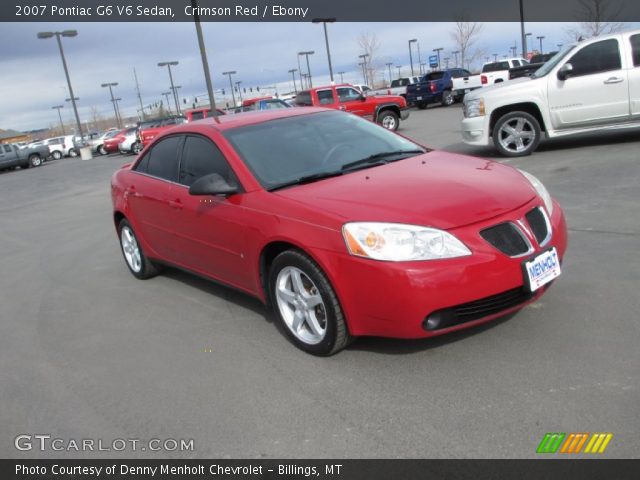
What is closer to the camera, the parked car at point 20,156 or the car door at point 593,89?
the car door at point 593,89

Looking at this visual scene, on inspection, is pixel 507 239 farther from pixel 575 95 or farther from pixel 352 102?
pixel 352 102

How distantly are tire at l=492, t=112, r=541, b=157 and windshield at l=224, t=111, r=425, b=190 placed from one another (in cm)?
581

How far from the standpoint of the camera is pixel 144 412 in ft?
10.8

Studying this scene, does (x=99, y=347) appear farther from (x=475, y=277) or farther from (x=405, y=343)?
(x=475, y=277)

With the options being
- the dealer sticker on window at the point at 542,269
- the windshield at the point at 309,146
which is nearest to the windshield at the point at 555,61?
the windshield at the point at 309,146

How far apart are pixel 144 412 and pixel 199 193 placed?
149cm

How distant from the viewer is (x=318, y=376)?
3438 mm

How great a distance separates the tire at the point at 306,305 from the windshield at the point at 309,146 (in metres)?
0.62

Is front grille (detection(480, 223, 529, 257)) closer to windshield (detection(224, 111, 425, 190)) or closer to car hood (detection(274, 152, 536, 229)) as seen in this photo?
car hood (detection(274, 152, 536, 229))

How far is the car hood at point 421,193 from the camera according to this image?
3305 mm

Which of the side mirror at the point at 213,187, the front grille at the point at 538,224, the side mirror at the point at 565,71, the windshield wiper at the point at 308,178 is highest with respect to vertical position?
the side mirror at the point at 565,71

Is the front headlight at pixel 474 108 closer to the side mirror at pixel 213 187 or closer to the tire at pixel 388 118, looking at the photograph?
the side mirror at pixel 213 187

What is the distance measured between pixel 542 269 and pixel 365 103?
57.8ft
